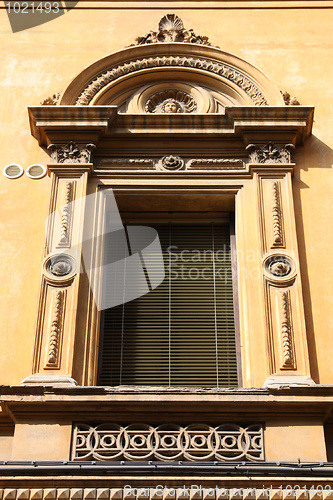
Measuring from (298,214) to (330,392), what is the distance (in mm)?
2583

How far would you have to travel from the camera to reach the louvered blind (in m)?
9.98

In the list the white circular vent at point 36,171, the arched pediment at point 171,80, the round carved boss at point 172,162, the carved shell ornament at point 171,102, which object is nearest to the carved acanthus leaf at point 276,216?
the round carved boss at point 172,162

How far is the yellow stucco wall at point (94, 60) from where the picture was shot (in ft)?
32.7

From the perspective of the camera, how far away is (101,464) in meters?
8.43

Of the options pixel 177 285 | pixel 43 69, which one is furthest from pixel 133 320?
pixel 43 69

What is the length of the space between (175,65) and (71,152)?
6.90ft

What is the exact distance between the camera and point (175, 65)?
12047 millimetres

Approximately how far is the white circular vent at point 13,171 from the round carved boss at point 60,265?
1.46 metres

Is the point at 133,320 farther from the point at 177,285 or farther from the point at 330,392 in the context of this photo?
the point at 330,392

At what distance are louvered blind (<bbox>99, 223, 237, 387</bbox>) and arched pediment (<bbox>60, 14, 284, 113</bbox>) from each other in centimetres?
189

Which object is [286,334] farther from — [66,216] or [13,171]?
[13,171]

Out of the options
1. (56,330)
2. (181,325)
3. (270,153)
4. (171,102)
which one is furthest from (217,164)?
(56,330)

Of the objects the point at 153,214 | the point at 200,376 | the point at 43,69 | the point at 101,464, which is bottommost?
the point at 101,464

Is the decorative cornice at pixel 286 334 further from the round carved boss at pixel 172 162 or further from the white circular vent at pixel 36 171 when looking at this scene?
the white circular vent at pixel 36 171
